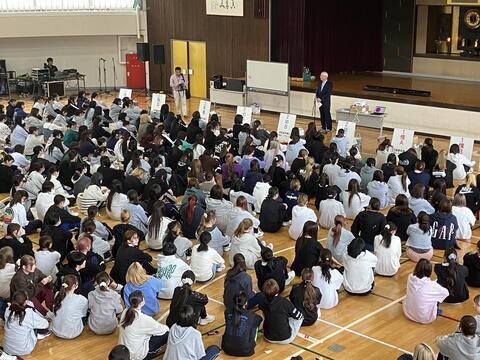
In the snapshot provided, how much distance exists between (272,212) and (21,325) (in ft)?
16.6

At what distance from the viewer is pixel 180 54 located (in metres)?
27.8

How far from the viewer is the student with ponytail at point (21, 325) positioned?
7.87m

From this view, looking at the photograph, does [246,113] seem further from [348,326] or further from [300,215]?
[348,326]

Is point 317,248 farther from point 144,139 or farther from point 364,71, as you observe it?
point 364,71

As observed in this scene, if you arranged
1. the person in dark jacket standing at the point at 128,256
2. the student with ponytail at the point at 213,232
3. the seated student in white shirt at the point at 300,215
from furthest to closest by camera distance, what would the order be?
the seated student in white shirt at the point at 300,215 < the student with ponytail at the point at 213,232 < the person in dark jacket standing at the point at 128,256

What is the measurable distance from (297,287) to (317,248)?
140cm

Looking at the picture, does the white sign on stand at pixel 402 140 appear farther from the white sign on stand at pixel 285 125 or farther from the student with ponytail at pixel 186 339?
the student with ponytail at pixel 186 339

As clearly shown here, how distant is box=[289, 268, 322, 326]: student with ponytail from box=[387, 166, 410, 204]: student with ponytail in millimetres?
4631

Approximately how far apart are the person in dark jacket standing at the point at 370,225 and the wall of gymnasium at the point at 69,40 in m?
20.0

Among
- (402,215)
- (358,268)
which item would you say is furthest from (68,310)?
(402,215)

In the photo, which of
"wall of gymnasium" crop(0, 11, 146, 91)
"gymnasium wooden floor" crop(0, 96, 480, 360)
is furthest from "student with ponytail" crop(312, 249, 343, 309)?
"wall of gymnasium" crop(0, 11, 146, 91)

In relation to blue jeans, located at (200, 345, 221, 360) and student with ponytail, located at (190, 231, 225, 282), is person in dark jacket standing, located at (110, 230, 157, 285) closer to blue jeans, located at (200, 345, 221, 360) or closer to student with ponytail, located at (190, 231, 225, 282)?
student with ponytail, located at (190, 231, 225, 282)

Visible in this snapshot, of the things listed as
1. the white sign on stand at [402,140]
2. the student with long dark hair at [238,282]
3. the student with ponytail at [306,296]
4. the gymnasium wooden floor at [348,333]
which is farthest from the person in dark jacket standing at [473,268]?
the white sign on stand at [402,140]

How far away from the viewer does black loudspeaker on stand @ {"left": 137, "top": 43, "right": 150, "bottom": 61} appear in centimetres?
2688
